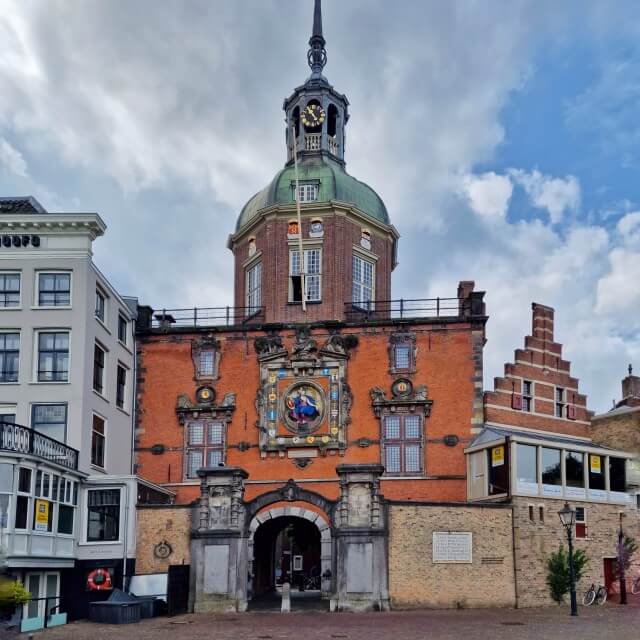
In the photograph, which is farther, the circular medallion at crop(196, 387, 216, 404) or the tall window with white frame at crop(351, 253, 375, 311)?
the tall window with white frame at crop(351, 253, 375, 311)

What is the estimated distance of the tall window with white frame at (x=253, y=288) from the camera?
4414 cm

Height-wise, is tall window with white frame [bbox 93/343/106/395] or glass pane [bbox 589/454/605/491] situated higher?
tall window with white frame [bbox 93/343/106/395]

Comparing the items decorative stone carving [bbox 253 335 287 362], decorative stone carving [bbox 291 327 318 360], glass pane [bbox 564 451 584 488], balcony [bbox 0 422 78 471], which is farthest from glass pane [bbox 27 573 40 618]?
glass pane [bbox 564 451 584 488]

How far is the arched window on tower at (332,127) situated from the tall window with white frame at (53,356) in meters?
18.7

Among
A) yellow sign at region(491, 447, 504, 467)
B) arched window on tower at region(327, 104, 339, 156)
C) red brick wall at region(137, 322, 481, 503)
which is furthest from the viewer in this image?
arched window on tower at region(327, 104, 339, 156)

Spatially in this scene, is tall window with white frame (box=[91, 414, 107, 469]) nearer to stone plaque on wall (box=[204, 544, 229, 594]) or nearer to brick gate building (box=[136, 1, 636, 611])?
brick gate building (box=[136, 1, 636, 611])

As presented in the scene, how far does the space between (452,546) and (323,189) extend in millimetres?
19055

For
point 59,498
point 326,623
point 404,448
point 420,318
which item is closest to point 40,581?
point 59,498

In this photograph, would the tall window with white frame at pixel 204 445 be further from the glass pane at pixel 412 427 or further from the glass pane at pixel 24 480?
the glass pane at pixel 24 480

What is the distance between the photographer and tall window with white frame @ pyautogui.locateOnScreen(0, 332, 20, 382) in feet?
113

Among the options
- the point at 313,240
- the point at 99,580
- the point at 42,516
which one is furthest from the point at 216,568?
the point at 313,240

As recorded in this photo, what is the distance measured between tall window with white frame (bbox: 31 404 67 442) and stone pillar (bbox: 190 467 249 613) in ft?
18.4

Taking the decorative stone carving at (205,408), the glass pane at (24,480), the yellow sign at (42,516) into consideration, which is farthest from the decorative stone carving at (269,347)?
the glass pane at (24,480)

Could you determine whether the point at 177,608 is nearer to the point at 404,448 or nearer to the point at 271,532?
the point at 271,532
